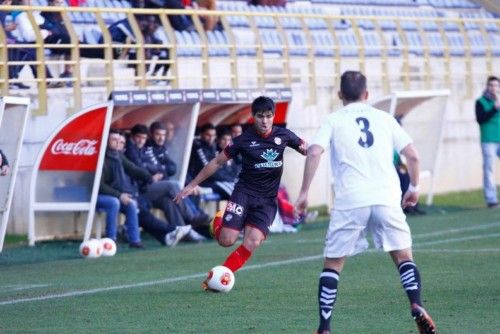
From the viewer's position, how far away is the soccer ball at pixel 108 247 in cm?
1585

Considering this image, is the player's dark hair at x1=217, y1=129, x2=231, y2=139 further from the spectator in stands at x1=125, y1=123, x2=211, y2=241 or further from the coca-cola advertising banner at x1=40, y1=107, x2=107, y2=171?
the coca-cola advertising banner at x1=40, y1=107, x2=107, y2=171

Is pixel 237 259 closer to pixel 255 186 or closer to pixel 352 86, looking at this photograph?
pixel 255 186

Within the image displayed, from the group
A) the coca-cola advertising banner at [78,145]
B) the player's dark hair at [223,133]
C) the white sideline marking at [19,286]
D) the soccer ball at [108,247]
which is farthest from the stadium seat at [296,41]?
the white sideline marking at [19,286]

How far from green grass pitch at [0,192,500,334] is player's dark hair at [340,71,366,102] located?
1.62 metres

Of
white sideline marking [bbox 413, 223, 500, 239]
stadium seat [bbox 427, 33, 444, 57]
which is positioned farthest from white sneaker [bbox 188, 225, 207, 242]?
stadium seat [bbox 427, 33, 444, 57]

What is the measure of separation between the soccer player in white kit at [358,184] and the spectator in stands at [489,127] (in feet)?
43.9

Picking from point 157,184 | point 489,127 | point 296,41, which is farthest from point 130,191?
point 489,127

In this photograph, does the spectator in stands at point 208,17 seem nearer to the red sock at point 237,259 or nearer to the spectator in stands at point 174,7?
the spectator in stands at point 174,7

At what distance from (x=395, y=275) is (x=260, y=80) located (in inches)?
326

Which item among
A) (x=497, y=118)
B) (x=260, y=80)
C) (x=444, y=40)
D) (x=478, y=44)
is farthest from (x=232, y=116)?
(x=478, y=44)

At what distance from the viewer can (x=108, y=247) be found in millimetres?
15891

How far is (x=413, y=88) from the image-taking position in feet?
82.8

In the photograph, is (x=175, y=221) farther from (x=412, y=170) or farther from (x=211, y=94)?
(x=412, y=170)

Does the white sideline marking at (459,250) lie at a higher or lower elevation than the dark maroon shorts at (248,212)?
lower
